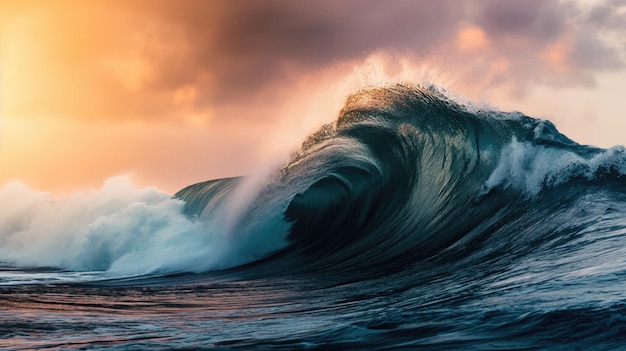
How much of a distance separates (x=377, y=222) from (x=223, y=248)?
323cm

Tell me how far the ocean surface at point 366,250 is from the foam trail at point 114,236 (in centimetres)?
7

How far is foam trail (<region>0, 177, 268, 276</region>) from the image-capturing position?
1406cm

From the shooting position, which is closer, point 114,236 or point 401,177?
point 401,177

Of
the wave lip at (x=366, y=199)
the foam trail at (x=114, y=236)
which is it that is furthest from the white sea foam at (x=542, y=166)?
the foam trail at (x=114, y=236)

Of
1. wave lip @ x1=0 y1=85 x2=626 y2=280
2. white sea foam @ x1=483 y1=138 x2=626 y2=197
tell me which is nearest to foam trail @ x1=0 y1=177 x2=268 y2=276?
wave lip @ x1=0 y1=85 x2=626 y2=280

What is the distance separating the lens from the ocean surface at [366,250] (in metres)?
5.25

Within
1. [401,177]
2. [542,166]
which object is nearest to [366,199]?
[401,177]

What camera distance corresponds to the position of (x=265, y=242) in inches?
547

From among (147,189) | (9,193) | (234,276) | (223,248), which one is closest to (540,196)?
(234,276)

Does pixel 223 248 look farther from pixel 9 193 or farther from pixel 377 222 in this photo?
pixel 9 193

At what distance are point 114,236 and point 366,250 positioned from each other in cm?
790

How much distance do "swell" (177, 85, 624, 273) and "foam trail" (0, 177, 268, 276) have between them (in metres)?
1.27

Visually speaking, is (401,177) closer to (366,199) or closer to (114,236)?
(366,199)

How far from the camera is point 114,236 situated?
56.5 ft
